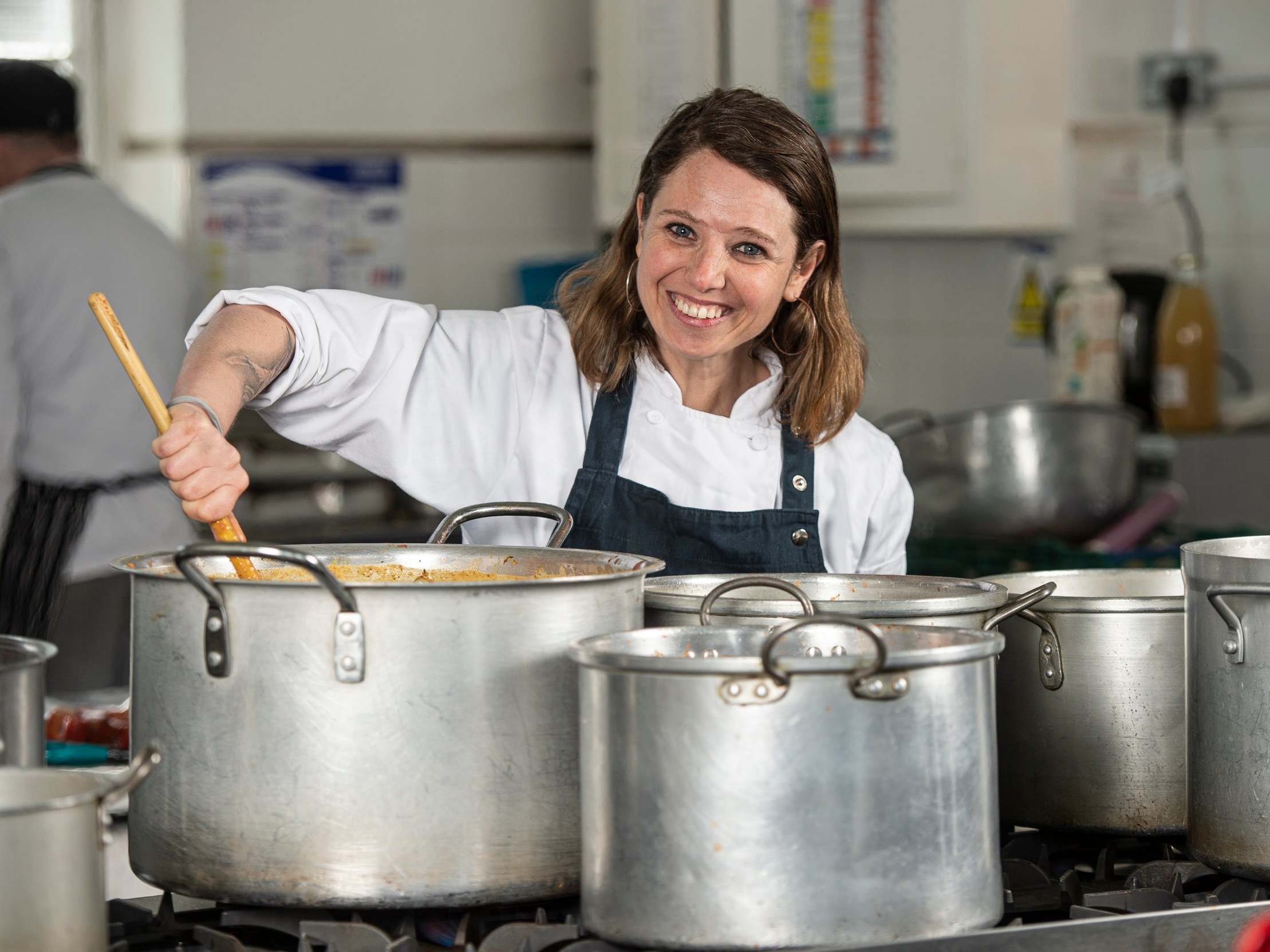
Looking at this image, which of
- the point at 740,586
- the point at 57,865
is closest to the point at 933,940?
the point at 740,586

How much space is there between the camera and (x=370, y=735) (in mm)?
1093

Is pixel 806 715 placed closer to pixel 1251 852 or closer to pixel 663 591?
pixel 663 591

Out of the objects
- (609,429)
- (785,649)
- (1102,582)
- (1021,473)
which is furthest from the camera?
(1021,473)

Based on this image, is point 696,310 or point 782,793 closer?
point 782,793

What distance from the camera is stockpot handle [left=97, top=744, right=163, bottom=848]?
37.6 inches

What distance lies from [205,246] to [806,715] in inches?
150

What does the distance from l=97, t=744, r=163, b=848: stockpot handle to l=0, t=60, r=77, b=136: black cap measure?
2343 millimetres

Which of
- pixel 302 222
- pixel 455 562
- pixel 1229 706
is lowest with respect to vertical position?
pixel 1229 706

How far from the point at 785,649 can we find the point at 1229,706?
0.34 m

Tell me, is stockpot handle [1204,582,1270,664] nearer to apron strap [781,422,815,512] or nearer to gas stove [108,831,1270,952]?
gas stove [108,831,1270,952]

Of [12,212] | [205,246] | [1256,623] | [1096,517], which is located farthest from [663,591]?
[205,246]

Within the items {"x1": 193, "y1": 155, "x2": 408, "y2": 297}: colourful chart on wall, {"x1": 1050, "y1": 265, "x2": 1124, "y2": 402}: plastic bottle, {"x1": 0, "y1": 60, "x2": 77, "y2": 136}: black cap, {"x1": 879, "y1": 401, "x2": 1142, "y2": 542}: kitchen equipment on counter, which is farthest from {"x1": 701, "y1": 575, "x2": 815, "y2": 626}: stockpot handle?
{"x1": 193, "y1": 155, "x2": 408, "y2": 297}: colourful chart on wall

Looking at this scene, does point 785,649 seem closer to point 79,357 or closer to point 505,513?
point 505,513

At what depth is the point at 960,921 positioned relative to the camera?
105cm
